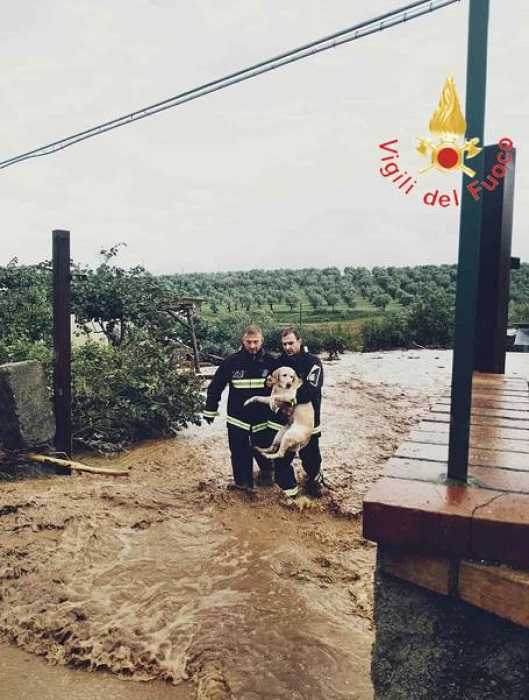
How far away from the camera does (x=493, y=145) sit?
390 centimetres

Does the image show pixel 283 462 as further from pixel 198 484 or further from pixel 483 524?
pixel 483 524

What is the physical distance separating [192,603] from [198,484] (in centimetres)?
247

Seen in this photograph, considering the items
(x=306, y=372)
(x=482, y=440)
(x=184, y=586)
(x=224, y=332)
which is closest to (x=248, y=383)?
(x=306, y=372)

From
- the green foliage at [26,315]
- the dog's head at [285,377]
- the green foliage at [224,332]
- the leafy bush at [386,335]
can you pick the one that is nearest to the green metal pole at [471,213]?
the dog's head at [285,377]

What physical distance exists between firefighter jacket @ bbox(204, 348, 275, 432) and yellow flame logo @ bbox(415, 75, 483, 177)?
421 cm

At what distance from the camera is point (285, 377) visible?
5.71 m

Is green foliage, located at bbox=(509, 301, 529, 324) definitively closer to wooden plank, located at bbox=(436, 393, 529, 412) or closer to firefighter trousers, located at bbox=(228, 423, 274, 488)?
firefighter trousers, located at bbox=(228, 423, 274, 488)

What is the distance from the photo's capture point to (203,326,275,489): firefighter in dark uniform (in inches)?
232

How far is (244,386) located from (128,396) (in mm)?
3224

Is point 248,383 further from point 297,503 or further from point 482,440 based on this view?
point 482,440

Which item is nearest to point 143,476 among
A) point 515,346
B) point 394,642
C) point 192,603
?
point 192,603

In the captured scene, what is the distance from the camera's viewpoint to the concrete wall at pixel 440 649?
5.57 feet

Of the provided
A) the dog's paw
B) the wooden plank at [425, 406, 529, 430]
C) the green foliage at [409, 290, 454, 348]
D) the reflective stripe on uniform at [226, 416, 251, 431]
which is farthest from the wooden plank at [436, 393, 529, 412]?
the green foliage at [409, 290, 454, 348]

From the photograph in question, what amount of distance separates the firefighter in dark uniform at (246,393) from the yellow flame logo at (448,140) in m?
4.15
